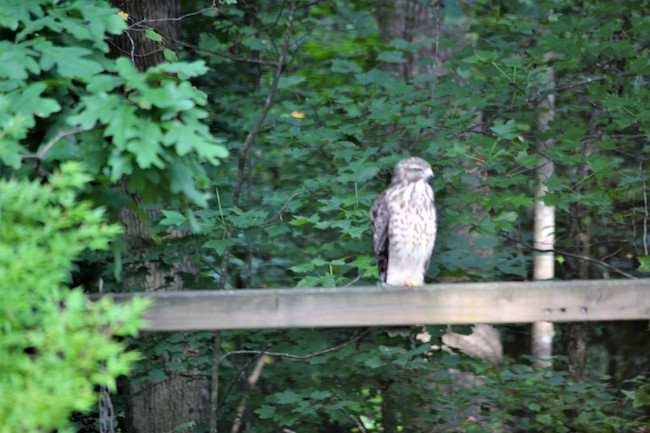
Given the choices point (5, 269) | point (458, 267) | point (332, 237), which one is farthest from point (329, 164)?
point (5, 269)

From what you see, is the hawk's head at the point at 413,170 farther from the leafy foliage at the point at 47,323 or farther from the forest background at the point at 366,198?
the leafy foliage at the point at 47,323

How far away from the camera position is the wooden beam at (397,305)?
2.66 m

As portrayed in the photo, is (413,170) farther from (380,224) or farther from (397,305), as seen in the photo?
(397,305)

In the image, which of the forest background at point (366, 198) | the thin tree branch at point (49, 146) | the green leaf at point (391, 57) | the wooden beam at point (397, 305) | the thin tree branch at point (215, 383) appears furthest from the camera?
the green leaf at point (391, 57)

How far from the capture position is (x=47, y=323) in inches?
68.2

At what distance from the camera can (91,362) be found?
175 cm

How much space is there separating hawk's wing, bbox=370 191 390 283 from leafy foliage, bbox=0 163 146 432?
2366mm

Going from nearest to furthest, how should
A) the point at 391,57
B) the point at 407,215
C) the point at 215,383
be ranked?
the point at 407,215 → the point at 215,383 → the point at 391,57

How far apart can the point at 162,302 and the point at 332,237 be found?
3.44 m

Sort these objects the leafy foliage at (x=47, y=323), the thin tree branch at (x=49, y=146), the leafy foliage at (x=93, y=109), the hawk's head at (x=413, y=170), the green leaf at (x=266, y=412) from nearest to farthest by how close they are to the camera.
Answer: the leafy foliage at (x=47, y=323), the leafy foliage at (x=93, y=109), the thin tree branch at (x=49, y=146), the hawk's head at (x=413, y=170), the green leaf at (x=266, y=412)

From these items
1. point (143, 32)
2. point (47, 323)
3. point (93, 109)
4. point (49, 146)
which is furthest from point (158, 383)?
point (47, 323)

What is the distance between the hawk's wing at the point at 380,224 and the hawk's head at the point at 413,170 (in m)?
0.16

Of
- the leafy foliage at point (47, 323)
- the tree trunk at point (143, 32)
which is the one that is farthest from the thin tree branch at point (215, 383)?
the leafy foliage at point (47, 323)

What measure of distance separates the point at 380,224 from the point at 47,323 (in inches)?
104
